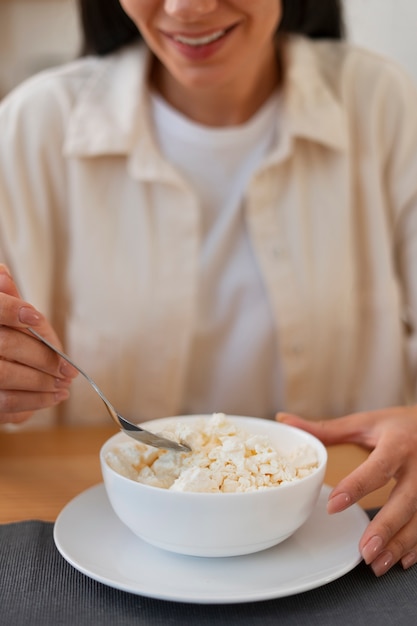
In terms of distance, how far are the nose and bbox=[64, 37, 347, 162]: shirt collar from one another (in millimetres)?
247

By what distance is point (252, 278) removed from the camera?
53.4 inches

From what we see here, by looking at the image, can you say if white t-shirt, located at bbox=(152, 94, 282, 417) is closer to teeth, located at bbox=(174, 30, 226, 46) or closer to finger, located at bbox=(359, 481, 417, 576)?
teeth, located at bbox=(174, 30, 226, 46)

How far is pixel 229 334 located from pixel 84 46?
0.60 meters

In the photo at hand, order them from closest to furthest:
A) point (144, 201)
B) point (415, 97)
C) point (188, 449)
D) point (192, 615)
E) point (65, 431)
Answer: point (192, 615), point (188, 449), point (65, 431), point (144, 201), point (415, 97)

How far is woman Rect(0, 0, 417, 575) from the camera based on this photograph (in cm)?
134

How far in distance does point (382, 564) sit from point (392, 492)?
3.8 inches

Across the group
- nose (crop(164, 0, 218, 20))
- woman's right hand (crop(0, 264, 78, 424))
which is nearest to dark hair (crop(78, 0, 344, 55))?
nose (crop(164, 0, 218, 20))

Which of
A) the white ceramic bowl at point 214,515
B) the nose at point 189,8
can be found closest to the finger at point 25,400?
the white ceramic bowl at point 214,515

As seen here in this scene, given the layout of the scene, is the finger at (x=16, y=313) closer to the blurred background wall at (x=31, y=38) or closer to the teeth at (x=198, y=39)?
the teeth at (x=198, y=39)

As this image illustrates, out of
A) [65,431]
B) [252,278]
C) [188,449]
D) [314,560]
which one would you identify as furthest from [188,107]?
[314,560]

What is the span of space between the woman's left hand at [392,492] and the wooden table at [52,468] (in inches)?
3.0

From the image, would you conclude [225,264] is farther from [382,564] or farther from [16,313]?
[382,564]

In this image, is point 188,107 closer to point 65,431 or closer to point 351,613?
point 65,431

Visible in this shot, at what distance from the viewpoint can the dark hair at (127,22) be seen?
4.50ft
